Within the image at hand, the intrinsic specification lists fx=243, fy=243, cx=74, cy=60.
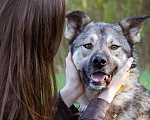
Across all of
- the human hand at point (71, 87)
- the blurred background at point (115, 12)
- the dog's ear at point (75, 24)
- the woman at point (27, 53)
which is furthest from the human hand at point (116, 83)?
the blurred background at point (115, 12)

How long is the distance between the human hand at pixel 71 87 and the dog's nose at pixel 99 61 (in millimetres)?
261

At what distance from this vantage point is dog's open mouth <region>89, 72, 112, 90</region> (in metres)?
2.73

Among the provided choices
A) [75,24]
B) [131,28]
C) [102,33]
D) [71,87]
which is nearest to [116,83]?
[71,87]

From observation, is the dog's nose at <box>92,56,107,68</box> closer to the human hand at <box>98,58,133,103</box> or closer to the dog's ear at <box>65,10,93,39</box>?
the human hand at <box>98,58,133,103</box>

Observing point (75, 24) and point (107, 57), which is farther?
point (75, 24)

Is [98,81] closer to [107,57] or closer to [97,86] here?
[97,86]

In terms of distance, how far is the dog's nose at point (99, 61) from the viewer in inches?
106

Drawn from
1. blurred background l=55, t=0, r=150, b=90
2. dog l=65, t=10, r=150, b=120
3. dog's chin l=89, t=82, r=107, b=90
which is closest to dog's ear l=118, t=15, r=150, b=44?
dog l=65, t=10, r=150, b=120

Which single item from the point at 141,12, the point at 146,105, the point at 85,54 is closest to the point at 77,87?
the point at 85,54

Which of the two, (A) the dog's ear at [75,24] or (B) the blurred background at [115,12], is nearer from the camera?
(A) the dog's ear at [75,24]

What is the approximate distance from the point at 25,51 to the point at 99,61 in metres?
1.14

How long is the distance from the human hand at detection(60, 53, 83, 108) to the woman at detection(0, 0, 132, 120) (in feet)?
2.38

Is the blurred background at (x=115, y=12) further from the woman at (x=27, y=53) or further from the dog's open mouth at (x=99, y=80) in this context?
the woman at (x=27, y=53)

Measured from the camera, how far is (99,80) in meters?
2.78
